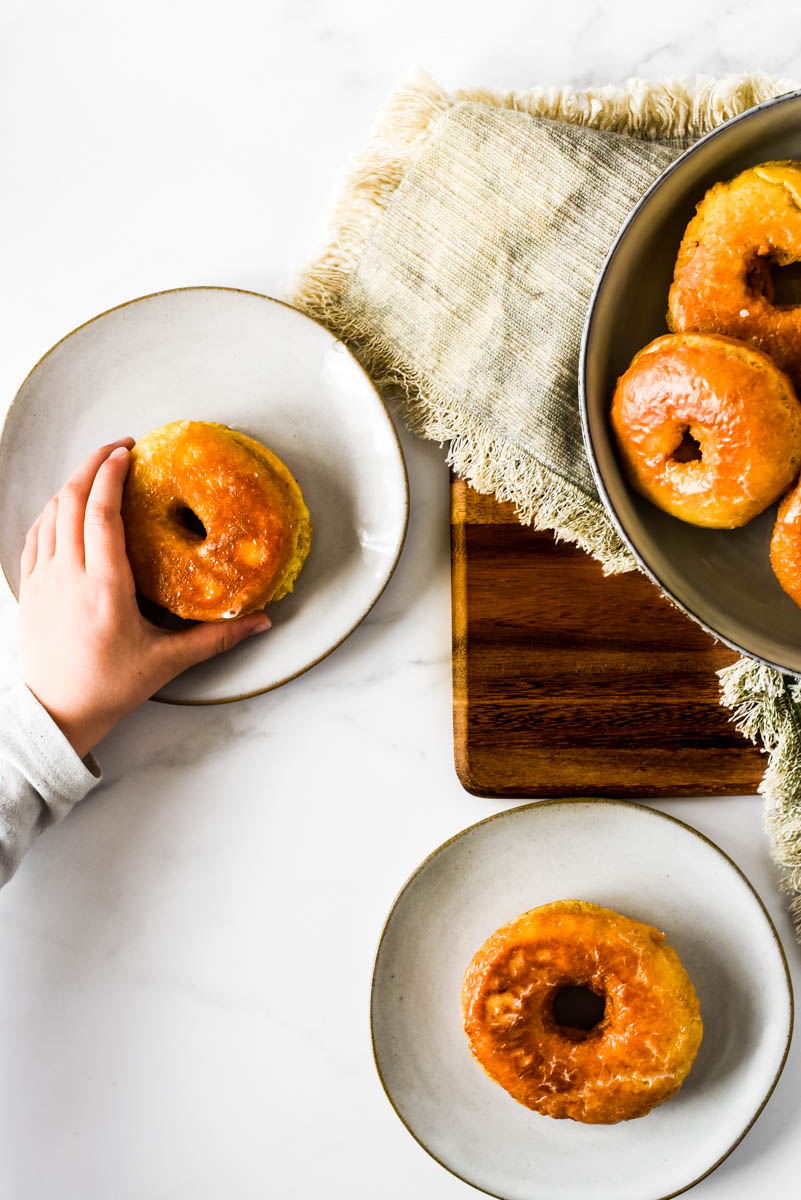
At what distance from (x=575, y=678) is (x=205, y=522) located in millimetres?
490

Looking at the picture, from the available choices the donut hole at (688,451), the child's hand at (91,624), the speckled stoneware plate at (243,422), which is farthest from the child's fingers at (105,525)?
the donut hole at (688,451)

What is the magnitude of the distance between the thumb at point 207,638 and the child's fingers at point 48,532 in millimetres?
181

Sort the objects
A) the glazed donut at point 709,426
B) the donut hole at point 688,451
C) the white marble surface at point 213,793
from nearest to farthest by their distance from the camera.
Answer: the glazed donut at point 709,426 → the donut hole at point 688,451 → the white marble surface at point 213,793

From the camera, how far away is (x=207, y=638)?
1100 mm

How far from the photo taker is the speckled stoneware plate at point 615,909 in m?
1.12

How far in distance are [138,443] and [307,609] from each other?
0.29 meters

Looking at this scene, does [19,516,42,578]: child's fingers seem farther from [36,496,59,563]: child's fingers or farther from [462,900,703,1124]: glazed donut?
[462,900,703,1124]: glazed donut

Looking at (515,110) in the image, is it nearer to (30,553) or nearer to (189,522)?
(189,522)

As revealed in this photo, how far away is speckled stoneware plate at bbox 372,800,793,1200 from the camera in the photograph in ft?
3.68

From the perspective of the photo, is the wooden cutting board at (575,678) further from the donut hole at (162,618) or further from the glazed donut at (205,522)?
the donut hole at (162,618)

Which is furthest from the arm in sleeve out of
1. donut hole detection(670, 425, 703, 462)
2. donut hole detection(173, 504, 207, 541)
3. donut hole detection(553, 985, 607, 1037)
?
donut hole detection(670, 425, 703, 462)

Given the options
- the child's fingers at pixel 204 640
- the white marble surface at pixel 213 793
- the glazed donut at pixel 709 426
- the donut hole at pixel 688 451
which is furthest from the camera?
the white marble surface at pixel 213 793

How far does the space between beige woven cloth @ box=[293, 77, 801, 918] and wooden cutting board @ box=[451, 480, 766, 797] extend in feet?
0.11

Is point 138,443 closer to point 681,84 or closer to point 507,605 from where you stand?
point 507,605
